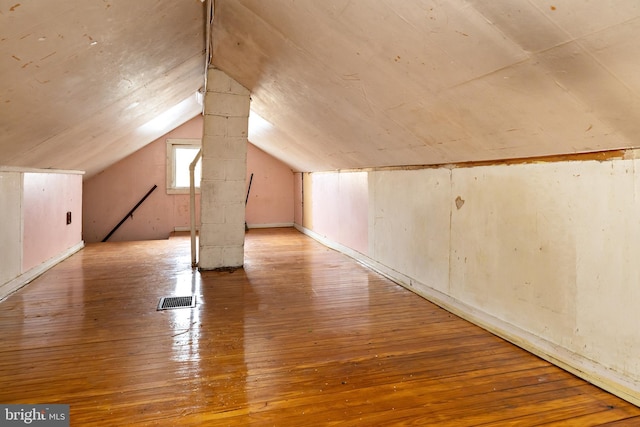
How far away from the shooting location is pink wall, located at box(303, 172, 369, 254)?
532cm

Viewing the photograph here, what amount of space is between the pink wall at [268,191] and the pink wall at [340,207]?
1253mm

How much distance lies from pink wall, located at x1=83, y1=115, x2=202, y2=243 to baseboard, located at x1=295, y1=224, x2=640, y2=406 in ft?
19.6

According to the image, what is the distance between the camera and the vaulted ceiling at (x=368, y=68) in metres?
1.63

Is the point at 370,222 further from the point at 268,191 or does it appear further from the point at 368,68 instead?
the point at 268,191

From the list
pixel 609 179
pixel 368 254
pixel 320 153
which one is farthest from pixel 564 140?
pixel 320 153

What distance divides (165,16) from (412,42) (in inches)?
76.4

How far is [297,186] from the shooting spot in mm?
9109

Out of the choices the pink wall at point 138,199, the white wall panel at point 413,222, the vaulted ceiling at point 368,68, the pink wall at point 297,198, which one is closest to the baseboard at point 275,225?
the pink wall at point 297,198

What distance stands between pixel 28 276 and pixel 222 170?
7.90ft

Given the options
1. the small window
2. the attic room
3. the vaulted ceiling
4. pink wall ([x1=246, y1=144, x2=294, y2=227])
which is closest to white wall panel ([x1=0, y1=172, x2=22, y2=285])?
the attic room

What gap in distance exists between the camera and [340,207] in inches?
245

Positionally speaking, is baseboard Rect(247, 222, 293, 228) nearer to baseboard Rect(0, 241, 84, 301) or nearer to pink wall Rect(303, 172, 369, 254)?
pink wall Rect(303, 172, 369, 254)

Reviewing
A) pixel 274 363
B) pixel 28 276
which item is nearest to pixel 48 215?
pixel 28 276

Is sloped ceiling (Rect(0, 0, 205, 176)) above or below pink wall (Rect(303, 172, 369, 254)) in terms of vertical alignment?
above
